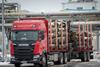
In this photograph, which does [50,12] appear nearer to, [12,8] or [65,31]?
[12,8]

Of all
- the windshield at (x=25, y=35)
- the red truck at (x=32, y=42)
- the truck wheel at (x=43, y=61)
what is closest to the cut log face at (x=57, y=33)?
the red truck at (x=32, y=42)

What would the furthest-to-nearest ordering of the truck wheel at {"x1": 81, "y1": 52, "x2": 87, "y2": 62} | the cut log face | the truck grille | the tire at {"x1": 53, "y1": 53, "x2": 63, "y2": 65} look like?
the truck wheel at {"x1": 81, "y1": 52, "x2": 87, "y2": 62}
the tire at {"x1": 53, "y1": 53, "x2": 63, "y2": 65}
the cut log face
the truck grille

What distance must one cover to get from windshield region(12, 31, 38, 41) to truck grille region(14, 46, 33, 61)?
0.64 metres

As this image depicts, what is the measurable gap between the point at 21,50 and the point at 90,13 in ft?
150

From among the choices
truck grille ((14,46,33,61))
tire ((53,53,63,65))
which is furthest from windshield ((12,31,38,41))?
tire ((53,53,63,65))

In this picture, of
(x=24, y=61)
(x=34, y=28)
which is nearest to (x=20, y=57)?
(x=24, y=61)

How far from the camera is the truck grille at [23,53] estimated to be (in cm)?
2730

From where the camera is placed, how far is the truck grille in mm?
27297

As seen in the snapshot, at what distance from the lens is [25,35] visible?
2750cm

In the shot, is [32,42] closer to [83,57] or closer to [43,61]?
[43,61]

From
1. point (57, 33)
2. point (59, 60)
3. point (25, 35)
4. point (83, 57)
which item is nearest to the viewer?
point (25, 35)

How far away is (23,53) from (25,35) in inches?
49.2

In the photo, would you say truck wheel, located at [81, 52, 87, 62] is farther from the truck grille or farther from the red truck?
the truck grille

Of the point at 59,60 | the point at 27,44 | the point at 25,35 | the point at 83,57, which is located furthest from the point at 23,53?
the point at 83,57
